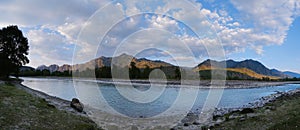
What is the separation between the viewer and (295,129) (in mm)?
16469

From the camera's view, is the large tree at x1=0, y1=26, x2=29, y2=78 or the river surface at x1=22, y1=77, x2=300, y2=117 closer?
the river surface at x1=22, y1=77, x2=300, y2=117

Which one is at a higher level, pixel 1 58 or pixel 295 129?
pixel 1 58

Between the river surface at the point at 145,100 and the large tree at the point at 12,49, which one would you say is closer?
the river surface at the point at 145,100

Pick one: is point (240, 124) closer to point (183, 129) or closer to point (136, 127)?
point (183, 129)

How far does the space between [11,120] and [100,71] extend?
166135mm

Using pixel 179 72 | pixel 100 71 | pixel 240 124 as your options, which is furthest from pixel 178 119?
pixel 100 71

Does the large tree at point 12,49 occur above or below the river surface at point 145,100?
above

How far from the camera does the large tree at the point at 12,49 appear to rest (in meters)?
75.6

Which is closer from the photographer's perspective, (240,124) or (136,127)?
(240,124)

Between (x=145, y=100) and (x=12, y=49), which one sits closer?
(x=145, y=100)

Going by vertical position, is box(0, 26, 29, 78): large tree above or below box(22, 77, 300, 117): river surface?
above

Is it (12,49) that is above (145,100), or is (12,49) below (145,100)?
above

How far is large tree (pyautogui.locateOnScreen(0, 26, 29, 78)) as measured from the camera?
7556cm

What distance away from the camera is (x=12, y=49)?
8000 cm
